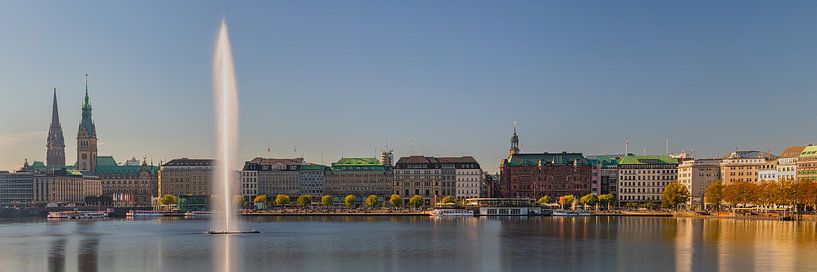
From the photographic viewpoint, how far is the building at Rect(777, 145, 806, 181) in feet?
544

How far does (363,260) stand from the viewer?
69188mm

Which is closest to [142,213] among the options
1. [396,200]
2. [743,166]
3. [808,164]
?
[396,200]

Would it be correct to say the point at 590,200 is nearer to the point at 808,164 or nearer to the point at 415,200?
the point at 415,200

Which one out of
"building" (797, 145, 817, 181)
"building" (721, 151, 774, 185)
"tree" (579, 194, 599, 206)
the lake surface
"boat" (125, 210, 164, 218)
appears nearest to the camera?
the lake surface

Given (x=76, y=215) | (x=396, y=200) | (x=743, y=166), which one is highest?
(x=743, y=166)

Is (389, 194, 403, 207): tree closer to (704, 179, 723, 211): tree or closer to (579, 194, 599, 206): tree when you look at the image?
(579, 194, 599, 206): tree

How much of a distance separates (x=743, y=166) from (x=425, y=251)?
125m

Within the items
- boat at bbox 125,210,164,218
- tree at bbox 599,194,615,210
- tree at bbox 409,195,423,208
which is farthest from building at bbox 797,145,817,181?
boat at bbox 125,210,164,218

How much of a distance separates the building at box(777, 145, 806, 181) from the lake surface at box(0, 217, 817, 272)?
6291cm

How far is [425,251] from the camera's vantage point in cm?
7700

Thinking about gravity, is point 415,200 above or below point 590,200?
below

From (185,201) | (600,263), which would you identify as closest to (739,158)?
(185,201)

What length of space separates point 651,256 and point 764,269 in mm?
11319

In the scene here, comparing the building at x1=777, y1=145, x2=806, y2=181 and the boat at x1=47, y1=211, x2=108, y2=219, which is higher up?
the building at x1=777, y1=145, x2=806, y2=181
